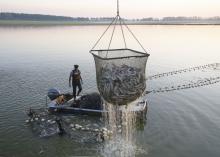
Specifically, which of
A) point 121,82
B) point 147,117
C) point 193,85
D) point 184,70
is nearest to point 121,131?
point 147,117

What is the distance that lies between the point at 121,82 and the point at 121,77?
14cm

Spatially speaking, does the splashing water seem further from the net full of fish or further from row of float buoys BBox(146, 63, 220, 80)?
row of float buoys BBox(146, 63, 220, 80)

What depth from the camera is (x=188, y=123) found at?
15.9 metres

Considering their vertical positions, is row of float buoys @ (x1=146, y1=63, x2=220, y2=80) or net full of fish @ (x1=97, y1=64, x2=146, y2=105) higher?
net full of fish @ (x1=97, y1=64, x2=146, y2=105)

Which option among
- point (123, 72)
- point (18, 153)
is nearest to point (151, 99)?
point (18, 153)

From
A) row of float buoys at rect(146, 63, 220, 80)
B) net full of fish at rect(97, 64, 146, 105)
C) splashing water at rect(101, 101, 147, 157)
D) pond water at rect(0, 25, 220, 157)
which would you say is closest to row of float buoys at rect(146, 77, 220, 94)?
pond water at rect(0, 25, 220, 157)

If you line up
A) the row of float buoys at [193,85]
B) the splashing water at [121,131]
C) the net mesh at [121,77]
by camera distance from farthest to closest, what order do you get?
the row of float buoys at [193,85] < the splashing water at [121,131] < the net mesh at [121,77]

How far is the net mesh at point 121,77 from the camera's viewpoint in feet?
29.8

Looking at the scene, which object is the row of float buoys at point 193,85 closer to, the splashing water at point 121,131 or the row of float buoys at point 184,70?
the row of float buoys at point 184,70

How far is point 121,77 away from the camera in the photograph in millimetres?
9219

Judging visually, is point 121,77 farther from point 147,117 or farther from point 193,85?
point 193,85

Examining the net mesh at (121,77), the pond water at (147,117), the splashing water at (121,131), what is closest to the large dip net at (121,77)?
the net mesh at (121,77)

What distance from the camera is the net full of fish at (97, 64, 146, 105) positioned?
920 centimetres

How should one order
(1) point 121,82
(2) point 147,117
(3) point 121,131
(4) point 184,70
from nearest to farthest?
(1) point 121,82, (3) point 121,131, (2) point 147,117, (4) point 184,70
